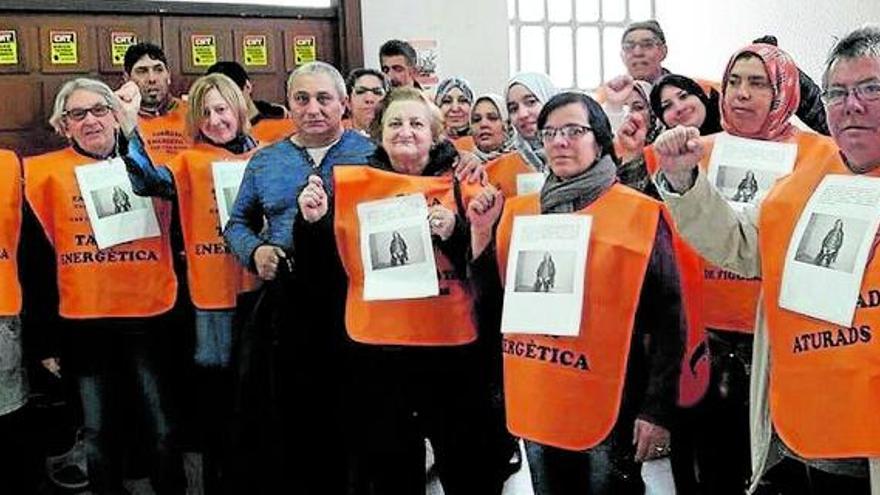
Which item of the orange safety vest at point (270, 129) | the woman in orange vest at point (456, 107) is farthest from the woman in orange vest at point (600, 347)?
the orange safety vest at point (270, 129)

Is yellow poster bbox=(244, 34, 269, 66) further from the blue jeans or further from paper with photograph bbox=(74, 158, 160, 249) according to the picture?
the blue jeans

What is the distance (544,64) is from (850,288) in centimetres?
520

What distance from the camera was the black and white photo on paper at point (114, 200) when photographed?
123 inches

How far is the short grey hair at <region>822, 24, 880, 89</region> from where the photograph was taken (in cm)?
173

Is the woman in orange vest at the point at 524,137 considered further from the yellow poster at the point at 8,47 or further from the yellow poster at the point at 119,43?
the yellow poster at the point at 8,47

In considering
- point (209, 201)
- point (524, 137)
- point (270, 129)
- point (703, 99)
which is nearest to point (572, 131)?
point (703, 99)

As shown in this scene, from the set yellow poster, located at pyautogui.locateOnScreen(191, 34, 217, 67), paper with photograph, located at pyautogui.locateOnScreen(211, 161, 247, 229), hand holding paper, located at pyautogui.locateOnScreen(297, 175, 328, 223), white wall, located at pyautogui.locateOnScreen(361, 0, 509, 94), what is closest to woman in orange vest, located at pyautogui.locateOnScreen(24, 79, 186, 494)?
paper with photograph, located at pyautogui.locateOnScreen(211, 161, 247, 229)

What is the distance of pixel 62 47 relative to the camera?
496 cm

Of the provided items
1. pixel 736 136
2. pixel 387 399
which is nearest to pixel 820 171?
pixel 736 136

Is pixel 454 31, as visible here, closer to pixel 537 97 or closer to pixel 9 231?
pixel 537 97

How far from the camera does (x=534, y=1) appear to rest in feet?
21.8

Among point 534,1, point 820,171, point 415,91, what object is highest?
point 534,1

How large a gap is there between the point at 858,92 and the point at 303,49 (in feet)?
14.0

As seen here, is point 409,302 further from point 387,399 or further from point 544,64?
point 544,64
